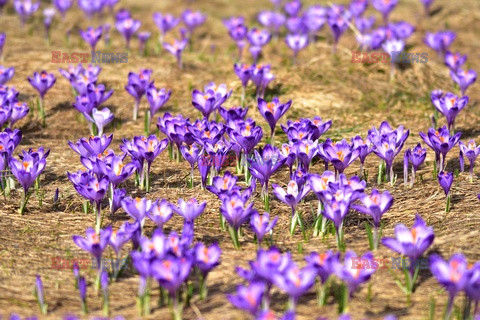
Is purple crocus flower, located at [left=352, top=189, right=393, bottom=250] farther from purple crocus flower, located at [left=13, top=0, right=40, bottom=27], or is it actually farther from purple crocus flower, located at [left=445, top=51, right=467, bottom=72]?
purple crocus flower, located at [left=13, top=0, right=40, bottom=27]

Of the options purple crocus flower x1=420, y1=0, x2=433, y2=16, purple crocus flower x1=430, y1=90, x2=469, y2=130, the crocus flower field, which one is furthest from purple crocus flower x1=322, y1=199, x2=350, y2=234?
purple crocus flower x1=420, y1=0, x2=433, y2=16

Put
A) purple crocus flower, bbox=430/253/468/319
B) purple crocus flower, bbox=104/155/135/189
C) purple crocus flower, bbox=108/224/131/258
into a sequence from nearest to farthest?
1. purple crocus flower, bbox=430/253/468/319
2. purple crocus flower, bbox=108/224/131/258
3. purple crocus flower, bbox=104/155/135/189

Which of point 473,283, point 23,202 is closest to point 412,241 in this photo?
point 473,283

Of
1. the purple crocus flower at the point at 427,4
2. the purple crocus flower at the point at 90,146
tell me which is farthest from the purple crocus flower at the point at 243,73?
the purple crocus flower at the point at 427,4

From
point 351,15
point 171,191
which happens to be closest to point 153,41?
point 351,15

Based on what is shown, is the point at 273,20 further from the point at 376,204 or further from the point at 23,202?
the point at 376,204

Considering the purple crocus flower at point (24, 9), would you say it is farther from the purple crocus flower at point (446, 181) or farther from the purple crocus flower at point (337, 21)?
the purple crocus flower at point (446, 181)
